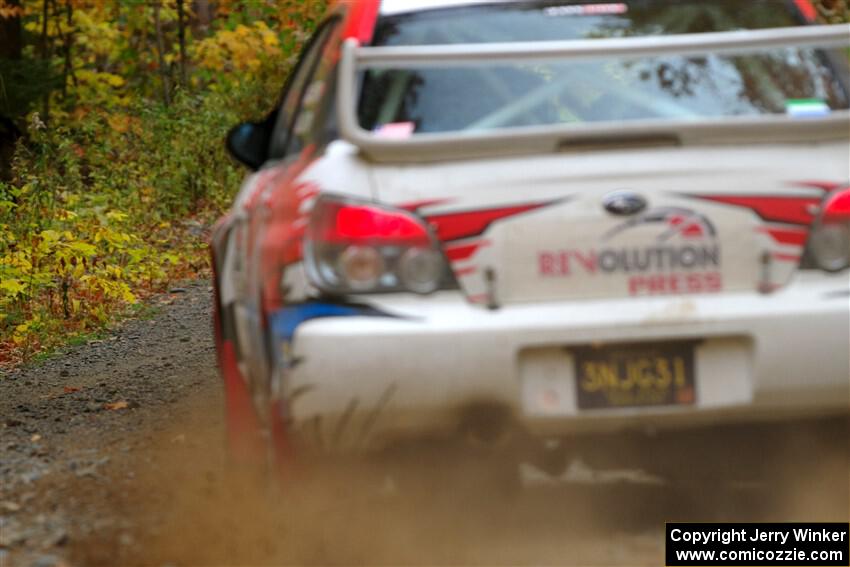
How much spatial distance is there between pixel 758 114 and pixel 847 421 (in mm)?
855

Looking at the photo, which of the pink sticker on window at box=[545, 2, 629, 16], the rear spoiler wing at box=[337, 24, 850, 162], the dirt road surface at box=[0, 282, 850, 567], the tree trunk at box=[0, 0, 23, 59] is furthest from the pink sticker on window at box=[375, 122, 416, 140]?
the tree trunk at box=[0, 0, 23, 59]

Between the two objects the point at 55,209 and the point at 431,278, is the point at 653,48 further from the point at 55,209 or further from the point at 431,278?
the point at 55,209

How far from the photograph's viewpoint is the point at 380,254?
380 centimetres

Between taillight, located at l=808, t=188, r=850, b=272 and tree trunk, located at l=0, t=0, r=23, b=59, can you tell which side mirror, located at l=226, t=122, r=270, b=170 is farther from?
tree trunk, located at l=0, t=0, r=23, b=59

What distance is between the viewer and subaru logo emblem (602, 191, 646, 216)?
3771 millimetres

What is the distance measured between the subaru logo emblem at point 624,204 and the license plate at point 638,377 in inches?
12.9

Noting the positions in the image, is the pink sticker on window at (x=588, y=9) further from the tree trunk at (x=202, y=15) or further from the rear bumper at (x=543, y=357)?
the tree trunk at (x=202, y=15)

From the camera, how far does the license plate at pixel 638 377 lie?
12.4 ft

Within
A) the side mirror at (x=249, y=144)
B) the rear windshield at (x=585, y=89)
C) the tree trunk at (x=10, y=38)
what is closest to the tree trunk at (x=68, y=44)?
the tree trunk at (x=10, y=38)

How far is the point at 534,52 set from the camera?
3906mm

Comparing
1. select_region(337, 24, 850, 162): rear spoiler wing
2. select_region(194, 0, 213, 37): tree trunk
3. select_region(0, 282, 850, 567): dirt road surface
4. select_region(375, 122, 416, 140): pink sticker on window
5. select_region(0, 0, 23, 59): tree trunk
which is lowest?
select_region(194, 0, 213, 37): tree trunk

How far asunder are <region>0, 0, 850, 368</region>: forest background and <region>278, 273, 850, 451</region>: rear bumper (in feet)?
18.4

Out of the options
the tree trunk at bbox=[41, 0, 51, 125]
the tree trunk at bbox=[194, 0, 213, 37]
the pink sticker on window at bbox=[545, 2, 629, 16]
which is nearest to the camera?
the pink sticker on window at bbox=[545, 2, 629, 16]

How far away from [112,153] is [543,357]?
42.4ft
